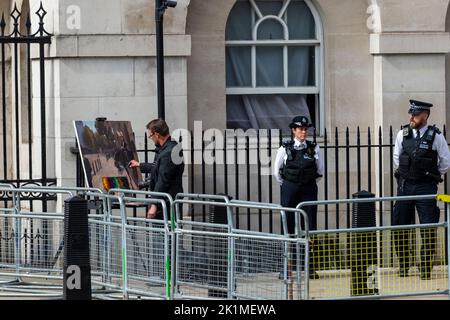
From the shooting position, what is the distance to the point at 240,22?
1855 cm

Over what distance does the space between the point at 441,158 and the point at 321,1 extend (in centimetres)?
337

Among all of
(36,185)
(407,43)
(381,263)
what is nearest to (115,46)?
(36,185)

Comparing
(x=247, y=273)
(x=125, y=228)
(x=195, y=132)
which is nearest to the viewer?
(x=247, y=273)

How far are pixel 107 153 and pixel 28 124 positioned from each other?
223cm

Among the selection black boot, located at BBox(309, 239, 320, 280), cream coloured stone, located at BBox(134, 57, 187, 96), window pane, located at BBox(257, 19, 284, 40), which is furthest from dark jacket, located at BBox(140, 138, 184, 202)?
window pane, located at BBox(257, 19, 284, 40)

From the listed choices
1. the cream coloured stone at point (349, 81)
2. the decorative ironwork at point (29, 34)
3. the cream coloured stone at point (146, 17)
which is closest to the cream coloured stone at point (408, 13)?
the cream coloured stone at point (349, 81)

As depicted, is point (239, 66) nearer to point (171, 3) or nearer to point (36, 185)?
point (171, 3)

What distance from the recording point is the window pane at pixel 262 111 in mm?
18609

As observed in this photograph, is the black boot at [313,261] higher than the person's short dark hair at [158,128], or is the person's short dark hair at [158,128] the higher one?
the person's short dark hair at [158,128]

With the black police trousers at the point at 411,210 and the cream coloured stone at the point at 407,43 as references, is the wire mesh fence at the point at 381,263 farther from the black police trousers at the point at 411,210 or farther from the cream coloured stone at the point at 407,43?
the cream coloured stone at the point at 407,43

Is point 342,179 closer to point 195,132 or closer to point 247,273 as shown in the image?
point 195,132

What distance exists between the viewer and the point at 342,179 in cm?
1834

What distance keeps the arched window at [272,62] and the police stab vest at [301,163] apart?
268cm
